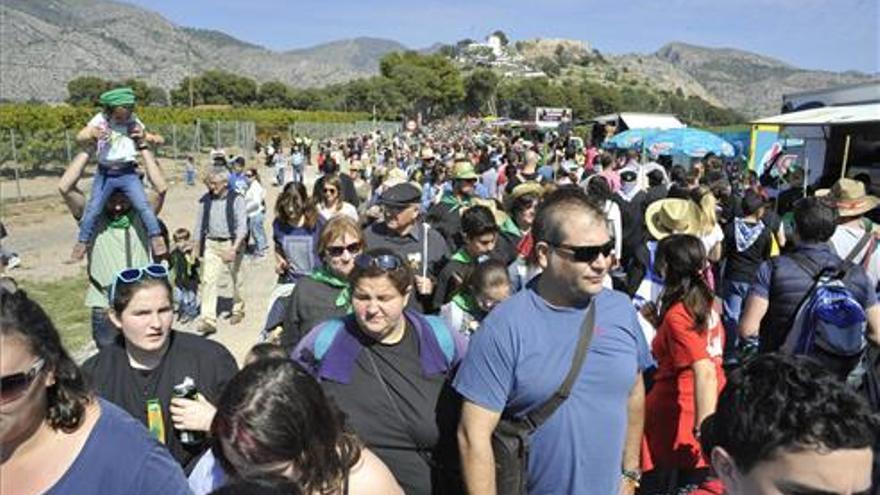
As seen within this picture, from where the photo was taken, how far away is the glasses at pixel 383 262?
131 inches

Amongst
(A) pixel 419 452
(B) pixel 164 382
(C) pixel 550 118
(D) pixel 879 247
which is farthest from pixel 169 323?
(C) pixel 550 118

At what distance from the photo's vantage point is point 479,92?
124188 millimetres

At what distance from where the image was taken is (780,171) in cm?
1487

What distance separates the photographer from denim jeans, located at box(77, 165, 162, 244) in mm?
4914

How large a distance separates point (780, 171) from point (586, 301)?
44.1 ft

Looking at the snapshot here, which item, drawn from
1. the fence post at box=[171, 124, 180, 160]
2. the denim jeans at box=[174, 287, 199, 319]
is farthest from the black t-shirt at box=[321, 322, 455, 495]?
the fence post at box=[171, 124, 180, 160]

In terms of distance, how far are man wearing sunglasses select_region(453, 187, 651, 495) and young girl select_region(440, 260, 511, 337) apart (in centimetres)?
119

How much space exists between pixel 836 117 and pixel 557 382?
11339mm

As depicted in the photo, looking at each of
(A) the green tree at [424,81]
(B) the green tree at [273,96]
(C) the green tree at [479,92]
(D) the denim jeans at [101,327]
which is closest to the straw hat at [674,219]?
(D) the denim jeans at [101,327]

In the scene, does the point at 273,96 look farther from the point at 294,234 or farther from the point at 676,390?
the point at 676,390

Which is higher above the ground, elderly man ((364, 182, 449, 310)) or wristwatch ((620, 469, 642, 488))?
elderly man ((364, 182, 449, 310))

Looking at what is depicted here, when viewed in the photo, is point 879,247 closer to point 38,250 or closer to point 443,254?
point 443,254

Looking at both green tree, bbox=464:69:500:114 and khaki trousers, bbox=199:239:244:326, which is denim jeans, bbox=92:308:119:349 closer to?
khaki trousers, bbox=199:239:244:326

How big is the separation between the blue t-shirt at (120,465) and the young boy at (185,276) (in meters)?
7.46
